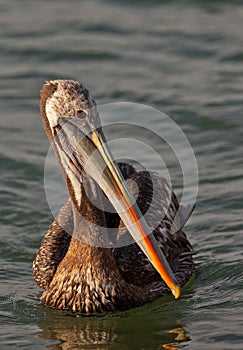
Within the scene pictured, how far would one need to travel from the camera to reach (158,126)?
1300cm

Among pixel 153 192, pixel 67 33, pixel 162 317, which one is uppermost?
pixel 67 33

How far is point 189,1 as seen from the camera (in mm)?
16859

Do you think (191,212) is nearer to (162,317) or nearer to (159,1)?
(162,317)

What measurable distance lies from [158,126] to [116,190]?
196 inches

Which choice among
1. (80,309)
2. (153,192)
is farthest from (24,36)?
(80,309)

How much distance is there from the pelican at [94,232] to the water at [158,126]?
18 cm

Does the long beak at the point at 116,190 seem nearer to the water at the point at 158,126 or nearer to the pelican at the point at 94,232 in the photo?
the pelican at the point at 94,232

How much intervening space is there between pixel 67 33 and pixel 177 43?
182cm

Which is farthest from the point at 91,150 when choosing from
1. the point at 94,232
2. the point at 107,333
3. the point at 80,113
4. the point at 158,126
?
the point at 158,126

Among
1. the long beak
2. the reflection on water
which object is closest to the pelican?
the long beak

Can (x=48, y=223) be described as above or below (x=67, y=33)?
below

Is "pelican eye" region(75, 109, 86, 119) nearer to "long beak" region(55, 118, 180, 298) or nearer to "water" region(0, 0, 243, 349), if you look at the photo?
"long beak" region(55, 118, 180, 298)

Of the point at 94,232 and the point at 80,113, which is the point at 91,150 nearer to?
the point at 80,113

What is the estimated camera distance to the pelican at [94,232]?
8148mm
